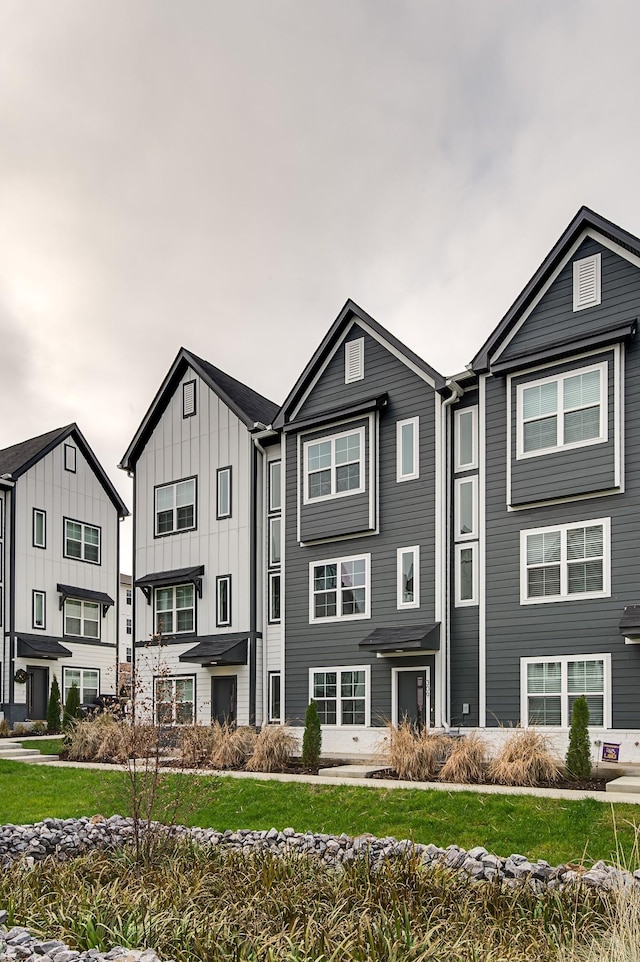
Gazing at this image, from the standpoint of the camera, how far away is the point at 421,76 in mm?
14008

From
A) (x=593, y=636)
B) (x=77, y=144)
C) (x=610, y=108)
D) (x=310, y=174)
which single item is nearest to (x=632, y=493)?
(x=593, y=636)

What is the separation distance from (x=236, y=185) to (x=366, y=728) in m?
12.2

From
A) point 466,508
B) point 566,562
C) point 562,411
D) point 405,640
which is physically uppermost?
point 562,411

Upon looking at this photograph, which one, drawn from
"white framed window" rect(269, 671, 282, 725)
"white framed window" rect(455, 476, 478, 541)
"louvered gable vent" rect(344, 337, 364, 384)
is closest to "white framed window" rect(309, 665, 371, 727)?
"white framed window" rect(269, 671, 282, 725)

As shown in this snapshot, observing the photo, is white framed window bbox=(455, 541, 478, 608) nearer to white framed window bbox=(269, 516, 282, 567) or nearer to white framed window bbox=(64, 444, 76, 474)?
white framed window bbox=(269, 516, 282, 567)

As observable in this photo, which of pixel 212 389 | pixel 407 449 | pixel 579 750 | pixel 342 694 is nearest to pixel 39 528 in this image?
pixel 212 389

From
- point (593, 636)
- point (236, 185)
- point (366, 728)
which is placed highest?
point (236, 185)

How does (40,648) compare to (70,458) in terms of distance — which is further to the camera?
(70,458)

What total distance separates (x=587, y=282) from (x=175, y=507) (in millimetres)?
13885

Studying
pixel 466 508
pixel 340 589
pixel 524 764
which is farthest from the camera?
pixel 340 589

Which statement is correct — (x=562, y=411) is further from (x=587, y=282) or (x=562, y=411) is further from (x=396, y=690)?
(x=396, y=690)

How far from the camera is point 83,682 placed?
34500 millimetres

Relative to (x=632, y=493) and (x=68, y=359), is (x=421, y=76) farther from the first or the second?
(x=68, y=359)

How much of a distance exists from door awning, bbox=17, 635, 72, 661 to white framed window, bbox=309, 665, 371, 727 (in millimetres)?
13155
